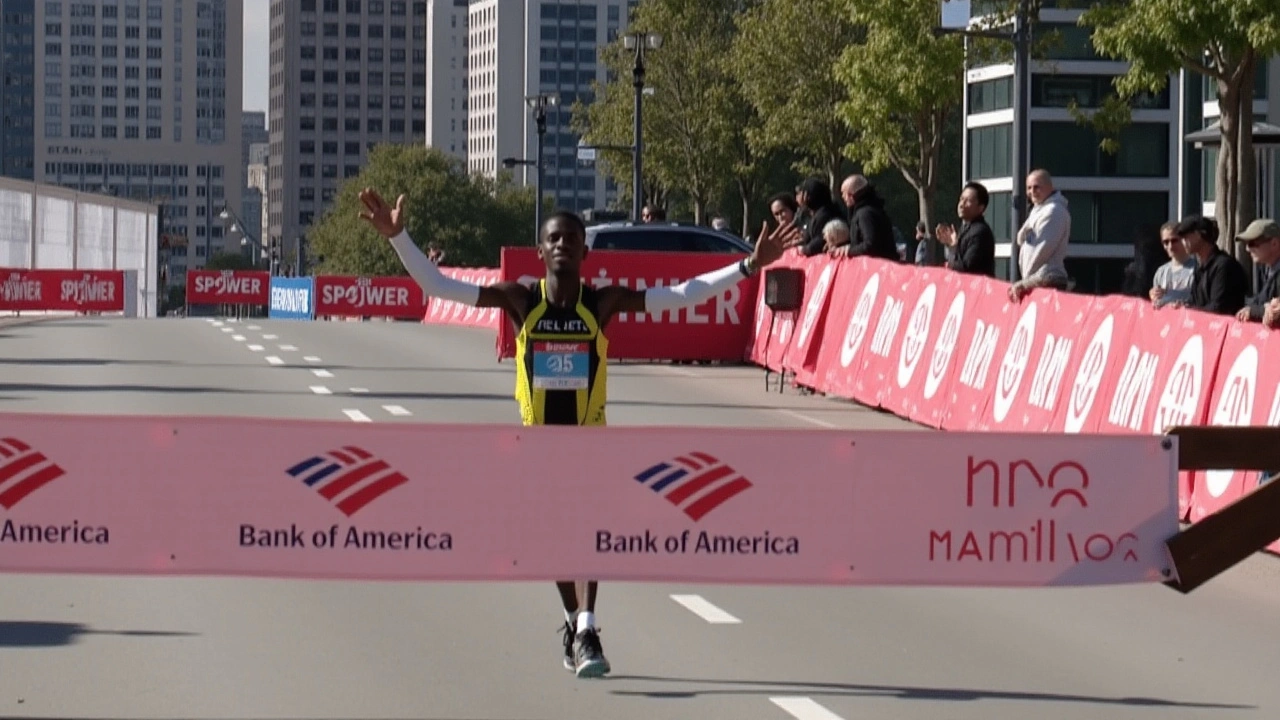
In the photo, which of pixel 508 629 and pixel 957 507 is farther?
pixel 508 629

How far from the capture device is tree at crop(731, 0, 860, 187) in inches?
2687

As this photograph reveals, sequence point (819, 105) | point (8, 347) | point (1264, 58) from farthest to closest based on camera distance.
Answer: point (819, 105) → point (1264, 58) → point (8, 347)

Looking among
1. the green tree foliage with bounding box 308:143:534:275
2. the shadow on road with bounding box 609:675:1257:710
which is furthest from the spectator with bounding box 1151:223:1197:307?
the green tree foliage with bounding box 308:143:534:275

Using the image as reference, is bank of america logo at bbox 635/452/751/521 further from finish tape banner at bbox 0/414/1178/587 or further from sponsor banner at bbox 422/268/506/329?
sponsor banner at bbox 422/268/506/329

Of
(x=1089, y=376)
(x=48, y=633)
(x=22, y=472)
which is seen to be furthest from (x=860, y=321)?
(x=22, y=472)

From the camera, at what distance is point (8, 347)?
31.0 meters

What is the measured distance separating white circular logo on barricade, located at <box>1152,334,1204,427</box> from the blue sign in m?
51.3

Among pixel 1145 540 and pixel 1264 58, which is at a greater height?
pixel 1264 58

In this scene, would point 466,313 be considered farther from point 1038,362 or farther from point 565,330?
point 565,330

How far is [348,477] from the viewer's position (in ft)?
27.8

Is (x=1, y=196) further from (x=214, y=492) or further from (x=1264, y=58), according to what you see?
(x=214, y=492)

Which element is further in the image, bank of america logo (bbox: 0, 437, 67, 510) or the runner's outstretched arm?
the runner's outstretched arm

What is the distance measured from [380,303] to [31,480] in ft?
178

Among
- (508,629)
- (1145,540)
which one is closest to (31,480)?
(508,629)
